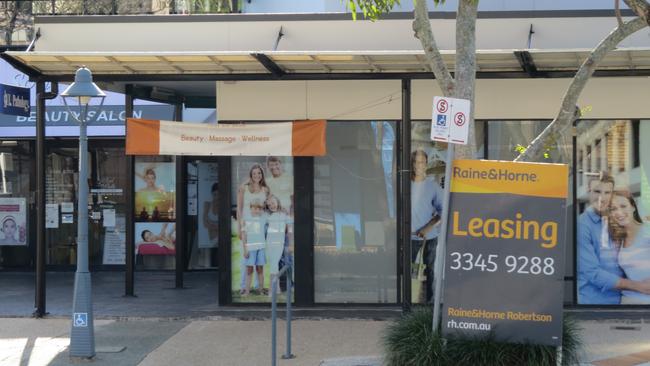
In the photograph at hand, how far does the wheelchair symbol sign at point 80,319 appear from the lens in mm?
7940

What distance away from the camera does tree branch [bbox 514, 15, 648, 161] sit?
6.86m

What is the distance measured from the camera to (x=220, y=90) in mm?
10859

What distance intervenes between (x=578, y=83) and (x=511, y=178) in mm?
1116

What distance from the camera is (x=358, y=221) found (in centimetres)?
1091

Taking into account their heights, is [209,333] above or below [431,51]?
below

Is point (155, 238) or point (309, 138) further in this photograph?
point (155, 238)

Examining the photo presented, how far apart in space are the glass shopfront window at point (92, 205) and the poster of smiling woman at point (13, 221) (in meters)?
0.50

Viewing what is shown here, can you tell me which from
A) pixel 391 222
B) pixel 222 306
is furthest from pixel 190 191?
pixel 391 222

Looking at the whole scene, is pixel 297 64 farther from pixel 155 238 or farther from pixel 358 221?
pixel 155 238

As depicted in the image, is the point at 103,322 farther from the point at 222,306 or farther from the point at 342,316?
the point at 342,316

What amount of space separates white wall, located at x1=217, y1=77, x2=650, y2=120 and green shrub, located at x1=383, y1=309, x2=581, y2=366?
436 centimetres

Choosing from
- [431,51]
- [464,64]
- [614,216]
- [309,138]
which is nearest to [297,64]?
[309,138]

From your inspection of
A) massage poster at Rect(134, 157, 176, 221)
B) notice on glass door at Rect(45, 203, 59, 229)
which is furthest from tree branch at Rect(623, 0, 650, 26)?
notice on glass door at Rect(45, 203, 59, 229)

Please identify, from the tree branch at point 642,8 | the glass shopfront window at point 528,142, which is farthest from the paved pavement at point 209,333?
the tree branch at point 642,8
